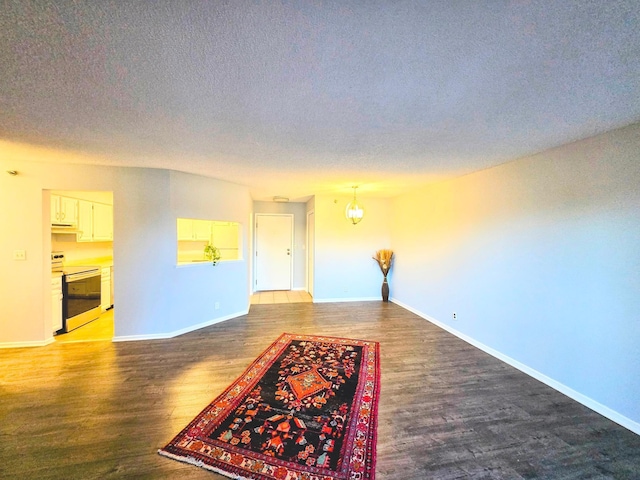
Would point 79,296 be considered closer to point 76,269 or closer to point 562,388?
point 76,269

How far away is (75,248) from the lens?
467 cm

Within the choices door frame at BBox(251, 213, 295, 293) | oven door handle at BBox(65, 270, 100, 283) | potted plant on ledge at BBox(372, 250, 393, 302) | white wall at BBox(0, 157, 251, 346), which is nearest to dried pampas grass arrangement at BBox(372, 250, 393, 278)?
potted plant on ledge at BBox(372, 250, 393, 302)

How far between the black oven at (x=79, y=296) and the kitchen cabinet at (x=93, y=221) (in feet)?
2.06

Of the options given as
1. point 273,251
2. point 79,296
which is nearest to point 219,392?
point 79,296

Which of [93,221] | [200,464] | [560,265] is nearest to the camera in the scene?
[200,464]

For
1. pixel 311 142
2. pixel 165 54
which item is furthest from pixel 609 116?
pixel 165 54

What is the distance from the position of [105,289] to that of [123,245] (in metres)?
2.04

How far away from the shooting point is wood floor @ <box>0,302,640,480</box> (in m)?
1.66

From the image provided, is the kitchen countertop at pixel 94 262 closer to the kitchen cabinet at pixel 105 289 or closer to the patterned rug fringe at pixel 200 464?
the kitchen cabinet at pixel 105 289

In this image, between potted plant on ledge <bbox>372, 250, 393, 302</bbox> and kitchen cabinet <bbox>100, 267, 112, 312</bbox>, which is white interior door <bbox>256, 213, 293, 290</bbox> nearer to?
potted plant on ledge <bbox>372, 250, 393, 302</bbox>

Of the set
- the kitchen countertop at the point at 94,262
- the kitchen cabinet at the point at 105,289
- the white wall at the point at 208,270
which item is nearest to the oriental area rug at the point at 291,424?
the white wall at the point at 208,270

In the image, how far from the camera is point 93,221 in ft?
15.2

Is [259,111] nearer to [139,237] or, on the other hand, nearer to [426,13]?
[426,13]

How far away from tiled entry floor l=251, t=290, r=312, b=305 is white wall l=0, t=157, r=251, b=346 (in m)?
1.96
